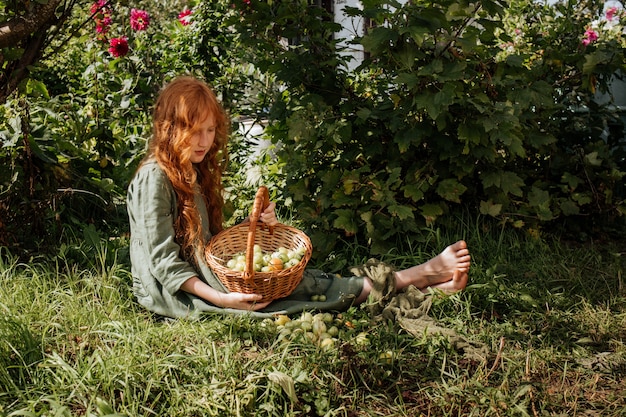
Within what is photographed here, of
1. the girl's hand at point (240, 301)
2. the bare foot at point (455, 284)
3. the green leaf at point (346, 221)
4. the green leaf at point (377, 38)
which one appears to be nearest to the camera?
the girl's hand at point (240, 301)

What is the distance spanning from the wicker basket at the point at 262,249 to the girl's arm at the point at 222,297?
30mm

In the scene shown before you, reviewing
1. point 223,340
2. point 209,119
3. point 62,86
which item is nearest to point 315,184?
point 209,119

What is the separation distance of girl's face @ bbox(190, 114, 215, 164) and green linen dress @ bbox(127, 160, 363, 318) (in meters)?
0.17

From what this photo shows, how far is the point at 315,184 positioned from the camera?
377cm

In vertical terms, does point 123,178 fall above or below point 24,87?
below

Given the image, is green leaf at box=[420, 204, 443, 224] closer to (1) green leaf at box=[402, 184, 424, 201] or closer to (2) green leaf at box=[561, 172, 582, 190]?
(1) green leaf at box=[402, 184, 424, 201]

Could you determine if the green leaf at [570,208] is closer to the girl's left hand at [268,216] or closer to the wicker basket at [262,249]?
the wicker basket at [262,249]

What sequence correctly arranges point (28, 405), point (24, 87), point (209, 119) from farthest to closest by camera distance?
1. point (24, 87)
2. point (209, 119)
3. point (28, 405)

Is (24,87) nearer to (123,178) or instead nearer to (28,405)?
(123,178)

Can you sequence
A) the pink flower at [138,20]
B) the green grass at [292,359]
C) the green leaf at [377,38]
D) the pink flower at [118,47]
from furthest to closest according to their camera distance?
the pink flower at [138,20] → the pink flower at [118,47] → the green leaf at [377,38] → the green grass at [292,359]

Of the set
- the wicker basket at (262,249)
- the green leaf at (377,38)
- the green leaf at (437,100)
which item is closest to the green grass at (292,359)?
the wicker basket at (262,249)

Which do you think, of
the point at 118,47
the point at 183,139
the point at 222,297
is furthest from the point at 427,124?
the point at 118,47

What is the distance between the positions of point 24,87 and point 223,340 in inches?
66.6

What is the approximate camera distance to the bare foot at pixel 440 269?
9.71 ft
